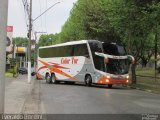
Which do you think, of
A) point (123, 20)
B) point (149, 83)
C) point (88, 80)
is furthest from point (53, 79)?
point (123, 20)

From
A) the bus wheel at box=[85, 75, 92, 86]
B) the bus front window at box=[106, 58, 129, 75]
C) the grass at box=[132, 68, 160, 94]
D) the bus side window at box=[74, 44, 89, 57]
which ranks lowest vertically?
the grass at box=[132, 68, 160, 94]

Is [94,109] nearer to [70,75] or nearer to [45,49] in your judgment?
[70,75]

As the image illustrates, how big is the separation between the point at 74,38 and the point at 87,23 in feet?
78.0

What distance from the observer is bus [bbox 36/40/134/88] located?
34.2 metres

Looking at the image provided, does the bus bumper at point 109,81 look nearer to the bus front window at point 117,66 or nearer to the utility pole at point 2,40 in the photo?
the bus front window at point 117,66

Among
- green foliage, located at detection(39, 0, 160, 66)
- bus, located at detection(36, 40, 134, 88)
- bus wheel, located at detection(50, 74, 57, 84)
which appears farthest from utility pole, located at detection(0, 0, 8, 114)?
bus wheel, located at detection(50, 74, 57, 84)

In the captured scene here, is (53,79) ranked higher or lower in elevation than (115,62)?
lower

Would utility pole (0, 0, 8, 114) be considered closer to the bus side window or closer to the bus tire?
the bus side window

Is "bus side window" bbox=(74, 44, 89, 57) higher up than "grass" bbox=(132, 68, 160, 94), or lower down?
higher up

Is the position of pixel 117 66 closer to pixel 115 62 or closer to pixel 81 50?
pixel 115 62

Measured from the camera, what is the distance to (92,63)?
35156mm

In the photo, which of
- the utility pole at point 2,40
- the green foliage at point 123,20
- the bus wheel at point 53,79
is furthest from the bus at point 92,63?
the utility pole at point 2,40

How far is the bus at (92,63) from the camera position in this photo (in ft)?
112

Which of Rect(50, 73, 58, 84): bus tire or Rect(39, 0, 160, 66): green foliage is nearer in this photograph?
Rect(39, 0, 160, 66): green foliage
